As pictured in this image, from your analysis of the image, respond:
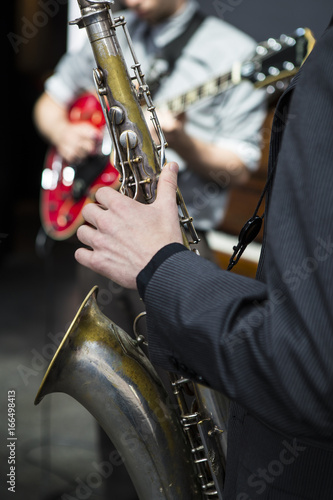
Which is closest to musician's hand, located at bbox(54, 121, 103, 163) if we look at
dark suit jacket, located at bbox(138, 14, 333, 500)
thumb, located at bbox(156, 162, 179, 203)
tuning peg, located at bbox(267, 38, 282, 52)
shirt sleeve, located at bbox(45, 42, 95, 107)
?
shirt sleeve, located at bbox(45, 42, 95, 107)

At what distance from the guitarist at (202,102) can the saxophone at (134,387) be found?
4.47ft

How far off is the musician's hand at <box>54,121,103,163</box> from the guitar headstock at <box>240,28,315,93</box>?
1.09 metres

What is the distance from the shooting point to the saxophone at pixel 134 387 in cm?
150

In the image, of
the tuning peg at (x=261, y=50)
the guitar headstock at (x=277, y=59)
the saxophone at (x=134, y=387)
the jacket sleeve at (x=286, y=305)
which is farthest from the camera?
the tuning peg at (x=261, y=50)

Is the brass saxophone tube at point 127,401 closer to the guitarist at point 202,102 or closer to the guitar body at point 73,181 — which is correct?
the guitarist at point 202,102

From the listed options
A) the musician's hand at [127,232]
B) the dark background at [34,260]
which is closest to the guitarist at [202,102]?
the dark background at [34,260]

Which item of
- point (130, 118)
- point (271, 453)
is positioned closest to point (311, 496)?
point (271, 453)

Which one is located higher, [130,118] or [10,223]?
[130,118]

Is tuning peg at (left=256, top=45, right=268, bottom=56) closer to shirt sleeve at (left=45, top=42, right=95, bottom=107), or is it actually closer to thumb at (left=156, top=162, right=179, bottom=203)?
shirt sleeve at (left=45, top=42, right=95, bottom=107)

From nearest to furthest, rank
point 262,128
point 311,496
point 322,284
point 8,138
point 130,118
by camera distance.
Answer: point 322,284 → point 311,496 → point 130,118 → point 262,128 → point 8,138

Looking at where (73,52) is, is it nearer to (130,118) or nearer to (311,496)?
(130,118)

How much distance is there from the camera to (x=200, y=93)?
3.21 metres

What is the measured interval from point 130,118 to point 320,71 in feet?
2.35

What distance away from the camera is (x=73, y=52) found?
3916 mm
